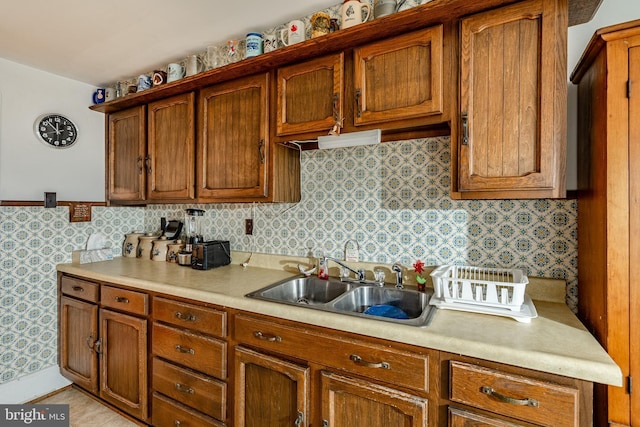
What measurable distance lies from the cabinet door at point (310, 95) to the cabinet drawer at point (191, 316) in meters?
1.05

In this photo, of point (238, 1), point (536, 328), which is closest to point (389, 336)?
point (536, 328)

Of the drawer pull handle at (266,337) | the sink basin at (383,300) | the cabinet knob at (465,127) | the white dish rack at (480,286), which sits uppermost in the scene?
the cabinet knob at (465,127)

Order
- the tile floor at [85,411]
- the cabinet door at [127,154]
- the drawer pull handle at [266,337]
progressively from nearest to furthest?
the drawer pull handle at [266,337] → the tile floor at [85,411] → the cabinet door at [127,154]

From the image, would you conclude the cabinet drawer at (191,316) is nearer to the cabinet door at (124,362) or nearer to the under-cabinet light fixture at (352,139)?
the cabinet door at (124,362)

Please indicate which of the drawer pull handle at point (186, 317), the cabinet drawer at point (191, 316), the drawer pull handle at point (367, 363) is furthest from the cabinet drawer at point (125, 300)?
the drawer pull handle at point (367, 363)

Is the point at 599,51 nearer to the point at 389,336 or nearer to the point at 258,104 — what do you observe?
the point at 389,336

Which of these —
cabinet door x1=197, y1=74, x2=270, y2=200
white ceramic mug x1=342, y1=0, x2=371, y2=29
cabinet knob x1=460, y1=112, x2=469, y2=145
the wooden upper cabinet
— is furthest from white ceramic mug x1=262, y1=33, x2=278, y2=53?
cabinet knob x1=460, y1=112, x2=469, y2=145

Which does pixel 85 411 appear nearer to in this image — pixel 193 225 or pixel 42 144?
pixel 193 225

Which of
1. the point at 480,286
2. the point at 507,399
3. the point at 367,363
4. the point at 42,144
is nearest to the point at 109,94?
the point at 42,144

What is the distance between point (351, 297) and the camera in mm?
1730

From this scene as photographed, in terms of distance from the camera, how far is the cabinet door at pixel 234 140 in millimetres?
1931

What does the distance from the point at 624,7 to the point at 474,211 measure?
3.31ft

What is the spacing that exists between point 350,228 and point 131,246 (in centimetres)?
199

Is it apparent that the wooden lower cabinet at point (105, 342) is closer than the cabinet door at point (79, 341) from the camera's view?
Yes
